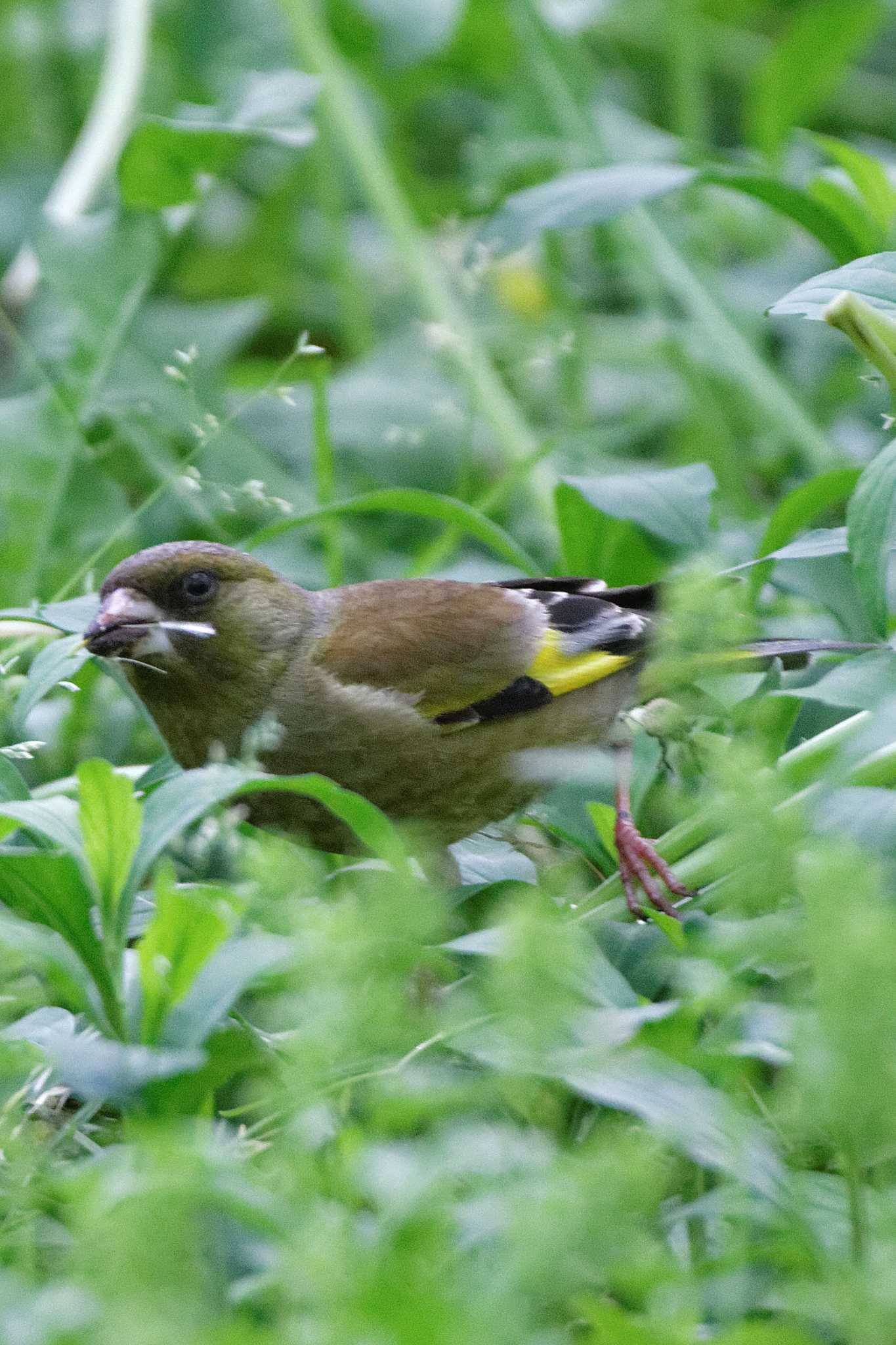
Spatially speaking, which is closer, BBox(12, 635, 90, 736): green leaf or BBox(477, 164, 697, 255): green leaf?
BBox(12, 635, 90, 736): green leaf

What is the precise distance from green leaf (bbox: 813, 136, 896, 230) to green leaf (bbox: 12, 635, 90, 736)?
157 cm

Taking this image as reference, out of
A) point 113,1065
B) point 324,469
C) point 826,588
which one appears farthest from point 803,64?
point 113,1065

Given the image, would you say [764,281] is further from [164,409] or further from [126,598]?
[126,598]

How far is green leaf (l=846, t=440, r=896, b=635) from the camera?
218cm

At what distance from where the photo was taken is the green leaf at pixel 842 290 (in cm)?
232

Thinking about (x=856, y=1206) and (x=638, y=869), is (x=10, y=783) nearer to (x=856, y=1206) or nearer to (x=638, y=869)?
(x=638, y=869)

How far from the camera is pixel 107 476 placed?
396cm

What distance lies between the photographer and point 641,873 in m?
2.35

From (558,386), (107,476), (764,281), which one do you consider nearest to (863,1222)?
(107,476)

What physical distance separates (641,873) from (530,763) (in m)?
0.37

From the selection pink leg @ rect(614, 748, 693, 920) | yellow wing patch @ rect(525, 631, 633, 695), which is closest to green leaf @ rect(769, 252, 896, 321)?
pink leg @ rect(614, 748, 693, 920)

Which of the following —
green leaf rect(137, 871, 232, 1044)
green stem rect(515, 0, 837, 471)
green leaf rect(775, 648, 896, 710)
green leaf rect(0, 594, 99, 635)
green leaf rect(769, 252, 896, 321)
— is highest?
green leaf rect(769, 252, 896, 321)

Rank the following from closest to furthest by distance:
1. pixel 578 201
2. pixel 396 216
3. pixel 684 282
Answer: pixel 578 201, pixel 684 282, pixel 396 216

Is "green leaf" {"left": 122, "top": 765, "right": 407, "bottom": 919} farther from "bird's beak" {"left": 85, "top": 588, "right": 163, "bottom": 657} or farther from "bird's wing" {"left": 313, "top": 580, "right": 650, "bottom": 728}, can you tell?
"bird's wing" {"left": 313, "top": 580, "right": 650, "bottom": 728}
